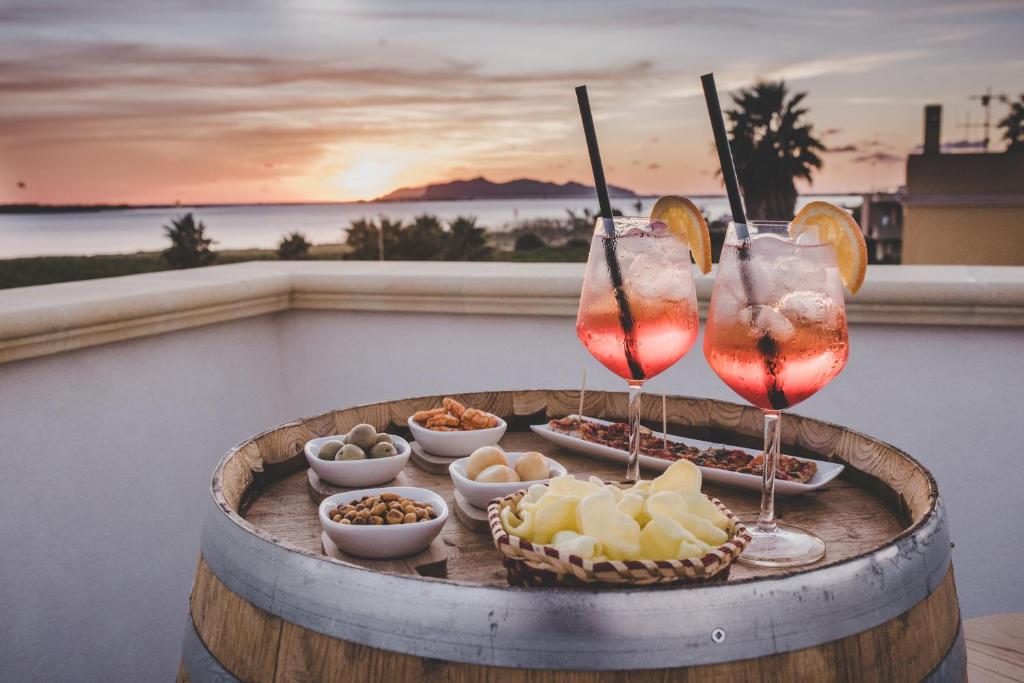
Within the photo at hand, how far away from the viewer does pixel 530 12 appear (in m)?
7.33

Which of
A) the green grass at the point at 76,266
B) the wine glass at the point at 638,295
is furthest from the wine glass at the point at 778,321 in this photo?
the green grass at the point at 76,266

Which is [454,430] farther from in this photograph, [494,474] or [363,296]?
[363,296]

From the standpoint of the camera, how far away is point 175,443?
2.55 metres

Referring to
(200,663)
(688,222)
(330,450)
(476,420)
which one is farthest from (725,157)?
(200,663)

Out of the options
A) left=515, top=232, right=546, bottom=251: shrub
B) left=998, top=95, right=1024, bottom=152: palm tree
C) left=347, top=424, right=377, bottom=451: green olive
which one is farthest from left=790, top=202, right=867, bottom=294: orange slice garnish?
left=998, top=95, right=1024, bottom=152: palm tree

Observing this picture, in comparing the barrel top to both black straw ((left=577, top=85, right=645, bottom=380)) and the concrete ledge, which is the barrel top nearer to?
black straw ((left=577, top=85, right=645, bottom=380))

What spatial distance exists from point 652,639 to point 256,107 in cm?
1181

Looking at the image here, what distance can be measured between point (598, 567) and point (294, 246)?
7329mm

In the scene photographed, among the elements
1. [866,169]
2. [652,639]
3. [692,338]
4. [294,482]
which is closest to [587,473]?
[692,338]

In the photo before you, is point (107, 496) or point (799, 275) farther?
point (107, 496)

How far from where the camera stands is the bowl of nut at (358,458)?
1.25m

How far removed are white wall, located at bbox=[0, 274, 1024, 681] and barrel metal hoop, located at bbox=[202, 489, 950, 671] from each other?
5.41 ft

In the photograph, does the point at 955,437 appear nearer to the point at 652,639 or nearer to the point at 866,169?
the point at 652,639

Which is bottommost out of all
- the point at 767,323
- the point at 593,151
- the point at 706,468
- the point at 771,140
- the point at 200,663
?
the point at 200,663
